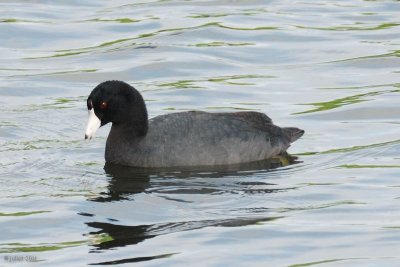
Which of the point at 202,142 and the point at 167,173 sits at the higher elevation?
the point at 202,142

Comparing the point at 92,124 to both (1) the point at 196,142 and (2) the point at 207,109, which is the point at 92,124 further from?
(2) the point at 207,109

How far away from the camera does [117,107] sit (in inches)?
546

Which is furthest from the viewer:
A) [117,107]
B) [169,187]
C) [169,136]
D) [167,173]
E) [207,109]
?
[207,109]

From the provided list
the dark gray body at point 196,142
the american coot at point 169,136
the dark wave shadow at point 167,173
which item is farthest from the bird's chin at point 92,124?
the dark wave shadow at point 167,173

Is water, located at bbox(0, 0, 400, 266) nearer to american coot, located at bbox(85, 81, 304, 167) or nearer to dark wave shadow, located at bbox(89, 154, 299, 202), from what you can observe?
dark wave shadow, located at bbox(89, 154, 299, 202)

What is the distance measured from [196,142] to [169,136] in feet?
0.92

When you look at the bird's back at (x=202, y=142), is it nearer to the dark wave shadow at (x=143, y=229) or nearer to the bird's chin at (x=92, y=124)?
the bird's chin at (x=92, y=124)

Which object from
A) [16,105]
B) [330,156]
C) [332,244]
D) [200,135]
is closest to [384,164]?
[330,156]

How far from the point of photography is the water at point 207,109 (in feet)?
34.9

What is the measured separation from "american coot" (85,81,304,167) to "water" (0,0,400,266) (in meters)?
0.23

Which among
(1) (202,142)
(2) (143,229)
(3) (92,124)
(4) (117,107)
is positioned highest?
(4) (117,107)

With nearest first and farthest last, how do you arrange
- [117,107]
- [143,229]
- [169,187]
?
[143,229] → [169,187] → [117,107]

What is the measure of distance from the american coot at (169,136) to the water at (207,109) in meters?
0.23

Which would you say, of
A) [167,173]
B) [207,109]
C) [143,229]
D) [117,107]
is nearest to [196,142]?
[167,173]
